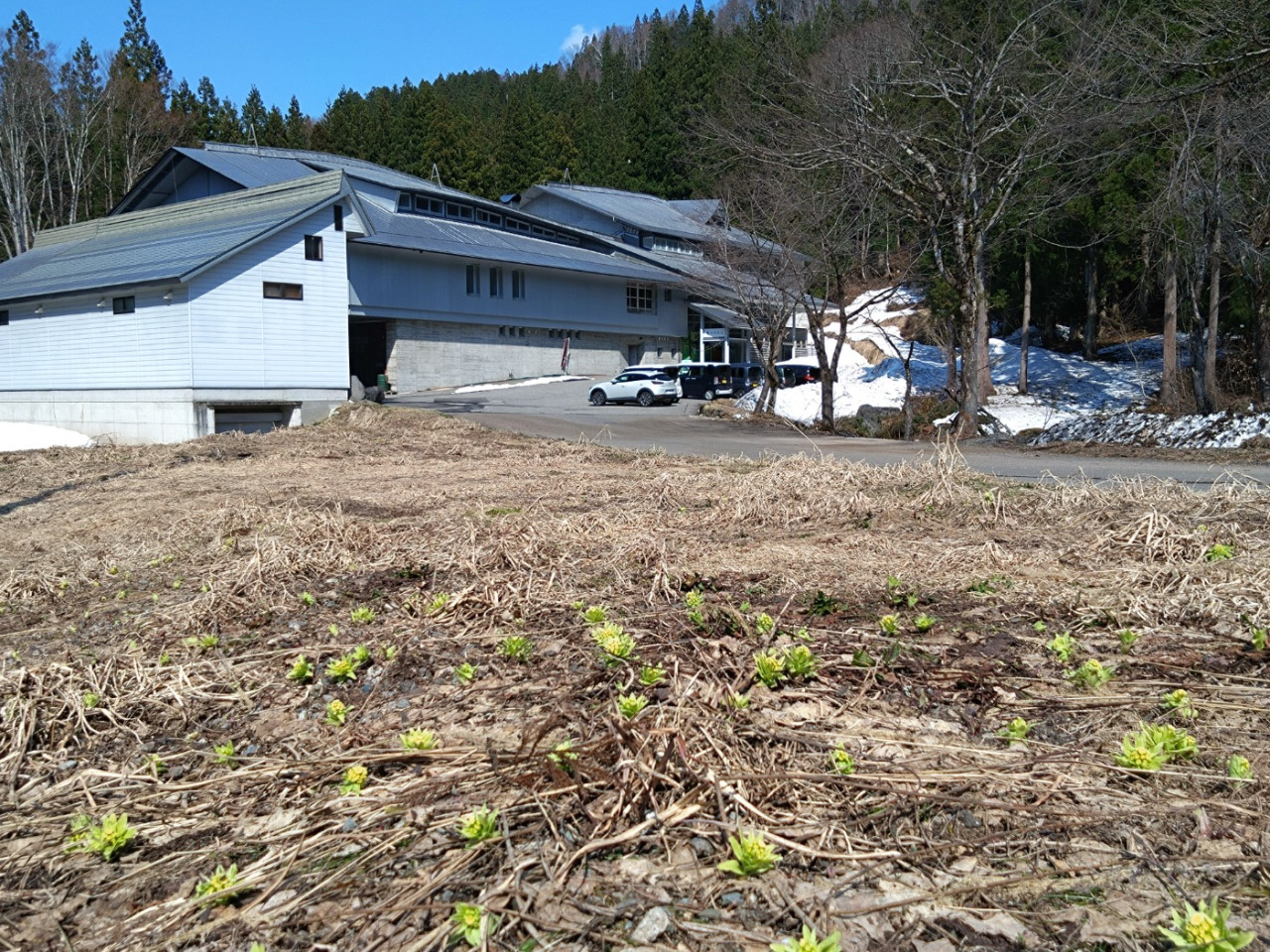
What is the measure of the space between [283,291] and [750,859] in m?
22.1

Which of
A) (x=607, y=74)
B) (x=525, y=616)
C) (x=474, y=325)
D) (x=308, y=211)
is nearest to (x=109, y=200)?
(x=474, y=325)

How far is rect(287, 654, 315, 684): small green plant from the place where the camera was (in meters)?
3.92

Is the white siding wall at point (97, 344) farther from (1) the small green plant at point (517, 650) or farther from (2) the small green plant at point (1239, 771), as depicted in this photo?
(2) the small green plant at point (1239, 771)

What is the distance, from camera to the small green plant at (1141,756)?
2682 millimetres

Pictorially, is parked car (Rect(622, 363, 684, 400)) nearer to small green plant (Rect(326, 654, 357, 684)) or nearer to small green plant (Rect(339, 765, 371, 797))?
small green plant (Rect(326, 654, 357, 684))

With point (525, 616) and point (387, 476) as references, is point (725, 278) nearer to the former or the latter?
point (387, 476)

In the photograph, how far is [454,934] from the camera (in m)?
2.21

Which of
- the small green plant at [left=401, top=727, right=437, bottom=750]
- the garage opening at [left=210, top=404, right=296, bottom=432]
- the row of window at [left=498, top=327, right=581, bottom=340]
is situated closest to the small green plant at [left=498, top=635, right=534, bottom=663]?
the small green plant at [left=401, top=727, right=437, bottom=750]

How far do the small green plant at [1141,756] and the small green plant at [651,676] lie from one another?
1398 millimetres

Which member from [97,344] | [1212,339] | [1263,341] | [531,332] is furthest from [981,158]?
[531,332]

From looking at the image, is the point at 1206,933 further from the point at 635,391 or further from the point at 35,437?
the point at 635,391

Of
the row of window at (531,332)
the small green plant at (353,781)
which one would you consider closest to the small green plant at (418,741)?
the small green plant at (353,781)

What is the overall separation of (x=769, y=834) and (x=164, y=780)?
79.6 inches

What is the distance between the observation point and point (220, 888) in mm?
2455
